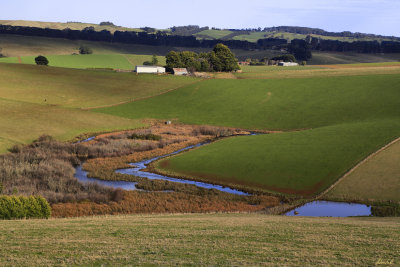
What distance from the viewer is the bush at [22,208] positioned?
33.3m

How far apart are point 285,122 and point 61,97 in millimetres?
56969

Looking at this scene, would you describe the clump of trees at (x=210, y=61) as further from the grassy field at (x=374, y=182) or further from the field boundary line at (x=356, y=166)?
the grassy field at (x=374, y=182)

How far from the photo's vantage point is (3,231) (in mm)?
26016

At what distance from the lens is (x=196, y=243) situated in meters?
23.3

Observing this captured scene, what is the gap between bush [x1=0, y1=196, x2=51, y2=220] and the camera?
33.3 metres

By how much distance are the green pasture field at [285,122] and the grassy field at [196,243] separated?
22.3 metres

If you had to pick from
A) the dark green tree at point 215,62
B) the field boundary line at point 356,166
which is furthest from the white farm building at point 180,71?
the field boundary line at point 356,166

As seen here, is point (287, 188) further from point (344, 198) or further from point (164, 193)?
point (164, 193)

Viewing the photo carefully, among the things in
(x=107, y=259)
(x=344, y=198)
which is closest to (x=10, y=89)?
(x=344, y=198)

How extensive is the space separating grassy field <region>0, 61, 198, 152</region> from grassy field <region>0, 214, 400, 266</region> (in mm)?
43063

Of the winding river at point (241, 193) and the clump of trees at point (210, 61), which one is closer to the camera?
the winding river at point (241, 193)

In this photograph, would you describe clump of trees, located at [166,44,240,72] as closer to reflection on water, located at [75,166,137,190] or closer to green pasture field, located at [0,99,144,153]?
green pasture field, located at [0,99,144,153]

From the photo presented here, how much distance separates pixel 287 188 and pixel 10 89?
8699 centimetres

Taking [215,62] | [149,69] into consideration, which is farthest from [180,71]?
[215,62]
